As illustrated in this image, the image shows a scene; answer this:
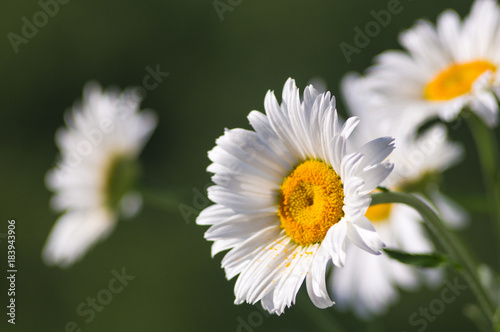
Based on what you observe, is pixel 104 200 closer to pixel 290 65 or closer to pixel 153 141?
pixel 153 141

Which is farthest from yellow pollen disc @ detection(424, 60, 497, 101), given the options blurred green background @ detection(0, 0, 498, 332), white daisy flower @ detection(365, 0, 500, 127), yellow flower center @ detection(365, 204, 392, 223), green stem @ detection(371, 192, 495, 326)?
blurred green background @ detection(0, 0, 498, 332)

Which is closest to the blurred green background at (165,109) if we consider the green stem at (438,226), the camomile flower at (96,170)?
the camomile flower at (96,170)

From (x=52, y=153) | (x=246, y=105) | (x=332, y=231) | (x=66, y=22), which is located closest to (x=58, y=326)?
(x=52, y=153)

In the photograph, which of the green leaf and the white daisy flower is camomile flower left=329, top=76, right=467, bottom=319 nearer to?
the white daisy flower

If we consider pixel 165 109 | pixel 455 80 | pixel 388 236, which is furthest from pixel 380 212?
pixel 165 109

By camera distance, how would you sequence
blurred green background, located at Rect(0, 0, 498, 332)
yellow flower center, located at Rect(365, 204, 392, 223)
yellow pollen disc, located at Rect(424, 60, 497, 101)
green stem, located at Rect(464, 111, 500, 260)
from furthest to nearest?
1. blurred green background, located at Rect(0, 0, 498, 332)
2. yellow flower center, located at Rect(365, 204, 392, 223)
3. yellow pollen disc, located at Rect(424, 60, 497, 101)
4. green stem, located at Rect(464, 111, 500, 260)

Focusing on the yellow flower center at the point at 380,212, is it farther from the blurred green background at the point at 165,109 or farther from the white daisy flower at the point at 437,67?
the blurred green background at the point at 165,109

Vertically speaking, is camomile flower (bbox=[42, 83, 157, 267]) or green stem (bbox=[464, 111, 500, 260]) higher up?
camomile flower (bbox=[42, 83, 157, 267])
